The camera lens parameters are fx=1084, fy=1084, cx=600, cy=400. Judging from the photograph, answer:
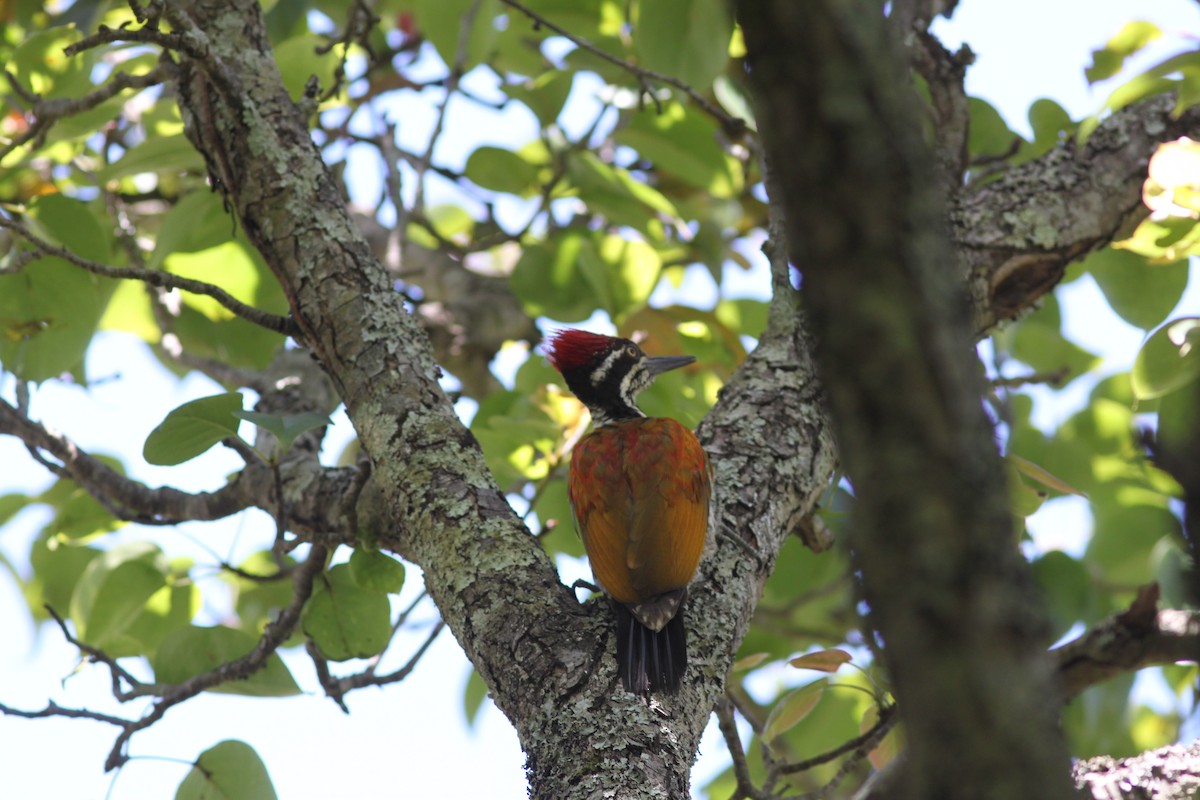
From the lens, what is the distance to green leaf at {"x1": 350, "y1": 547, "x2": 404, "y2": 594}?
266 centimetres

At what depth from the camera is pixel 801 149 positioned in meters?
0.73

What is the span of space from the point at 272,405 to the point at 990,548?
11.1 feet

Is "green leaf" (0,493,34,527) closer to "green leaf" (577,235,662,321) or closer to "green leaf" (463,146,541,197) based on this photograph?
"green leaf" (463,146,541,197)

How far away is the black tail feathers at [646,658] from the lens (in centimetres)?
192

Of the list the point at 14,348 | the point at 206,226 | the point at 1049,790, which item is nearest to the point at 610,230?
the point at 206,226

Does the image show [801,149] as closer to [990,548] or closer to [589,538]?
[990,548]

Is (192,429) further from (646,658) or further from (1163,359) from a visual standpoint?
(1163,359)

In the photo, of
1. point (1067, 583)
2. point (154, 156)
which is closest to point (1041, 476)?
point (1067, 583)

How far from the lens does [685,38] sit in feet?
10.7

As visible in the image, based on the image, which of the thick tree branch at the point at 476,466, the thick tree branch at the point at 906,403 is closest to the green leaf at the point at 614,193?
the thick tree branch at the point at 476,466

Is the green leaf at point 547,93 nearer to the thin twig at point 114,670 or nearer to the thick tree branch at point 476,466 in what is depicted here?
the thick tree branch at point 476,466

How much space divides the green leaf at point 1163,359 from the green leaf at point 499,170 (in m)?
2.33

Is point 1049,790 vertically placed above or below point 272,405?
below

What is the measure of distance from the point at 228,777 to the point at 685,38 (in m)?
2.40
